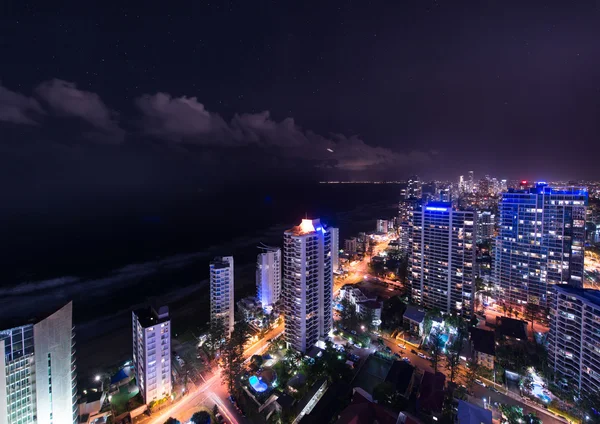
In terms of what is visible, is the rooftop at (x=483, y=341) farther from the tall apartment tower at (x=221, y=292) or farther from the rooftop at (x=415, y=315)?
the tall apartment tower at (x=221, y=292)

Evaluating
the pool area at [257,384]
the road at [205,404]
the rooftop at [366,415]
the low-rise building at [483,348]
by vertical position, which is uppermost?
the rooftop at [366,415]

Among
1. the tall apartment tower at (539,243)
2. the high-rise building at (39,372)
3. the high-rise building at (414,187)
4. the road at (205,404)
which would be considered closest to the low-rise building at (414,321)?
the tall apartment tower at (539,243)

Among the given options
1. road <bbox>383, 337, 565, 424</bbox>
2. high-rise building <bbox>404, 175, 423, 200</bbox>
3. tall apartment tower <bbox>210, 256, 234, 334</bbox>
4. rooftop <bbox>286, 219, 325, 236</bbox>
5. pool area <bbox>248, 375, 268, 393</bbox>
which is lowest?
road <bbox>383, 337, 565, 424</bbox>

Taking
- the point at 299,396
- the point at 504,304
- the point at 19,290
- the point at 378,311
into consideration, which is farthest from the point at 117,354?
the point at 504,304

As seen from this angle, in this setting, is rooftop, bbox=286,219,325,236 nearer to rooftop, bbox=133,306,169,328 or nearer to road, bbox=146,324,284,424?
rooftop, bbox=133,306,169,328

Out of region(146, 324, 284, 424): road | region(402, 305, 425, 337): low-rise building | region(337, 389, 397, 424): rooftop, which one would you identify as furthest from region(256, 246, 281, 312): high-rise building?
region(337, 389, 397, 424): rooftop

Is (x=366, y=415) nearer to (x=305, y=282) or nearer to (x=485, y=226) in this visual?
(x=305, y=282)

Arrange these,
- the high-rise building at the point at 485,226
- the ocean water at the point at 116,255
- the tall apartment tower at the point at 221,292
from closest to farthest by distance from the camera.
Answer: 1. the tall apartment tower at the point at 221,292
2. the ocean water at the point at 116,255
3. the high-rise building at the point at 485,226

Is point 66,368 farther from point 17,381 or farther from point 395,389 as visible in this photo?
point 395,389
